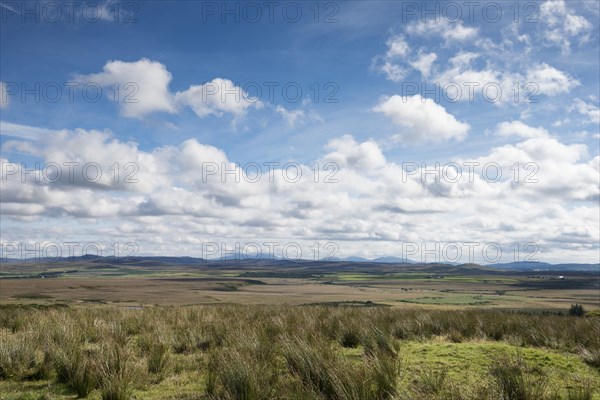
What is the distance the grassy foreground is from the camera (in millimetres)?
6852

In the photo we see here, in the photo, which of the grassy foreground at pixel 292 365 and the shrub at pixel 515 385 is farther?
the grassy foreground at pixel 292 365

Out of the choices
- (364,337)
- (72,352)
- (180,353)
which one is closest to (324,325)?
(364,337)

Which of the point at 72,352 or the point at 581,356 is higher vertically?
the point at 72,352

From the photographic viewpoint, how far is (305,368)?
773cm

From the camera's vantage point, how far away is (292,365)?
856cm

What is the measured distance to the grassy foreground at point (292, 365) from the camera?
6852mm

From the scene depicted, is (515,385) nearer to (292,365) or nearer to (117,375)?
(292,365)

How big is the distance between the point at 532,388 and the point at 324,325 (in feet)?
24.3

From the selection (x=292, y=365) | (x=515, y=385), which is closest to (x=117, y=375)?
(x=292, y=365)

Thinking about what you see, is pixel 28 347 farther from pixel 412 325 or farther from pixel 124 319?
pixel 412 325

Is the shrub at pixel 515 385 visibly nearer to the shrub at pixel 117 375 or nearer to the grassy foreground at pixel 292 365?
the grassy foreground at pixel 292 365

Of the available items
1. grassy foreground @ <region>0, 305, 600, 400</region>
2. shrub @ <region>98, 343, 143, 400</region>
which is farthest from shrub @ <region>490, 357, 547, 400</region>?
shrub @ <region>98, 343, 143, 400</region>

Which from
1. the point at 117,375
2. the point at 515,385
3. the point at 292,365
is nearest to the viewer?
the point at 515,385

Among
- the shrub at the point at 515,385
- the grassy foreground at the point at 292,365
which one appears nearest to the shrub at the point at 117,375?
the grassy foreground at the point at 292,365
